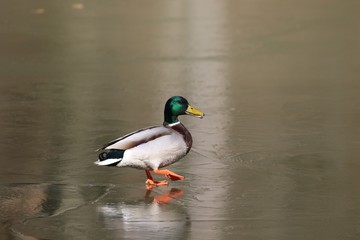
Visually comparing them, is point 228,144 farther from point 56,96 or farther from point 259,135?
point 56,96

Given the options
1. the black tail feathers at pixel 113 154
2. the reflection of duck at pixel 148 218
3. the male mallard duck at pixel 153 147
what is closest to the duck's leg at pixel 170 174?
the male mallard duck at pixel 153 147

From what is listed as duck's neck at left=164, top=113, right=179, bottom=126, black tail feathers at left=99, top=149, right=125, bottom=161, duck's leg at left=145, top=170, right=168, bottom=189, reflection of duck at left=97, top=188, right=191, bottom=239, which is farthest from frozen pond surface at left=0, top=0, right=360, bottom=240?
duck's neck at left=164, top=113, right=179, bottom=126

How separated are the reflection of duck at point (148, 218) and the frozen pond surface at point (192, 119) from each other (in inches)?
0.5

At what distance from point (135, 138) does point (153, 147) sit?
0.53 feet

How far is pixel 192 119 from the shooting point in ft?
40.9

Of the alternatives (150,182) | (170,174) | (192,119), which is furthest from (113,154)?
(192,119)

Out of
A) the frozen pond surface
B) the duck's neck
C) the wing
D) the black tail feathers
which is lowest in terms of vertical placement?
the frozen pond surface

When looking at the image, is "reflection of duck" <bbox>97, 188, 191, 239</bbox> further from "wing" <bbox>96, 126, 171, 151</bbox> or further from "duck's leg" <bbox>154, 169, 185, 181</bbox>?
"wing" <bbox>96, 126, 171, 151</bbox>

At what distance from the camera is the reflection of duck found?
761cm

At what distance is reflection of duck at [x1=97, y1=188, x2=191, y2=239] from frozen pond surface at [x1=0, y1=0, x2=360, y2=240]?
0.5 inches

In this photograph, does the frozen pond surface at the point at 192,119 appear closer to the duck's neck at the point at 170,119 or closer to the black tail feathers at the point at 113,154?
the black tail feathers at the point at 113,154

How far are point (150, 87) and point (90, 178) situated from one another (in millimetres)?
5154

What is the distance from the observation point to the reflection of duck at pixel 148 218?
761cm

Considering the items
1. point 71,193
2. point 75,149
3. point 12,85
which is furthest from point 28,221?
point 12,85
